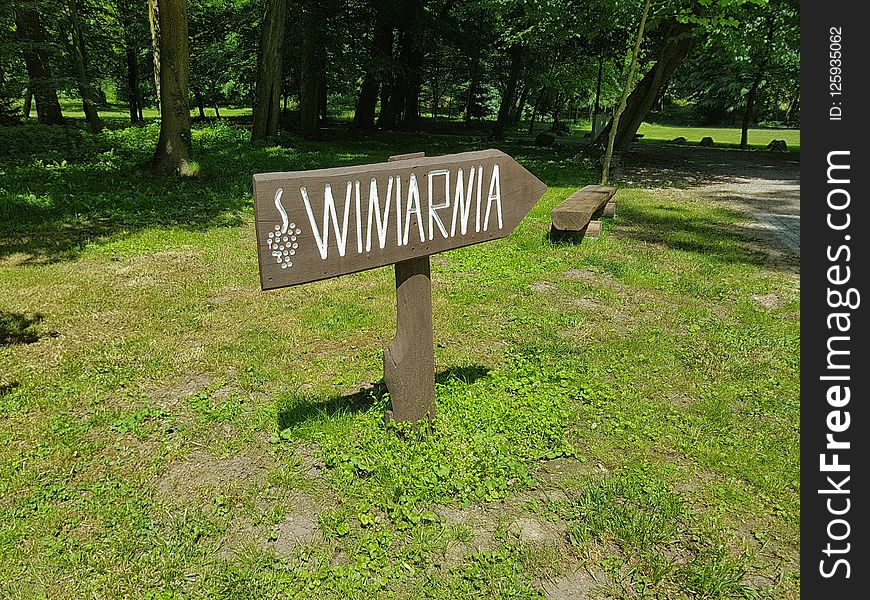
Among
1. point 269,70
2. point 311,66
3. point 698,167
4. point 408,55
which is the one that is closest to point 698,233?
point 698,167

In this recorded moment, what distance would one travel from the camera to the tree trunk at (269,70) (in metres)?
14.4

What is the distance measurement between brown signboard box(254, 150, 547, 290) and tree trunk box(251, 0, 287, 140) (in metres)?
13.5

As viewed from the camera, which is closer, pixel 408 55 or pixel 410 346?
pixel 410 346

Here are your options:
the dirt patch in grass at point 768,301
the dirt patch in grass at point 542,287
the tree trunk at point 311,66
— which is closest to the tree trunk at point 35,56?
the tree trunk at point 311,66

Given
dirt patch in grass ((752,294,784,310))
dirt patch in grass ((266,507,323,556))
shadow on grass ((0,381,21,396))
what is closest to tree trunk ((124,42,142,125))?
shadow on grass ((0,381,21,396))

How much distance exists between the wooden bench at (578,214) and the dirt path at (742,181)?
2.21 metres

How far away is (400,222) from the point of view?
2.87 metres

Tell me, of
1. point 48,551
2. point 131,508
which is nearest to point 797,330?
point 131,508

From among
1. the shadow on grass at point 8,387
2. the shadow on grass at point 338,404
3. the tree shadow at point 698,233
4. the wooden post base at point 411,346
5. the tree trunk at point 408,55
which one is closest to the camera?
the wooden post base at point 411,346

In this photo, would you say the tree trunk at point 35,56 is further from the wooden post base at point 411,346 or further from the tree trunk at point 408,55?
the wooden post base at point 411,346

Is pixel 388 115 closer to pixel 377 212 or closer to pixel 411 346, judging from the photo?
pixel 411 346

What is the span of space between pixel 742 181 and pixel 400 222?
12.9 m

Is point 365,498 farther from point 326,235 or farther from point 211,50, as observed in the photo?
point 211,50

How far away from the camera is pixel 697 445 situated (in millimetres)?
3326
